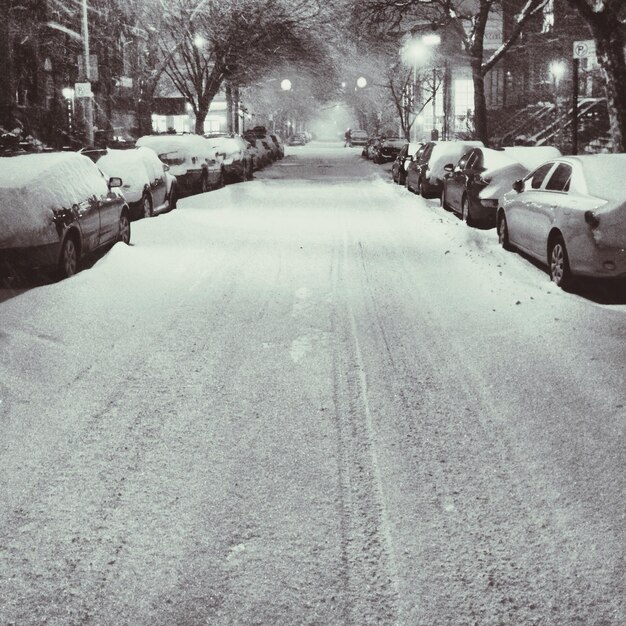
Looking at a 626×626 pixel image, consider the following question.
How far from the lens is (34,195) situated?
35.8 feet

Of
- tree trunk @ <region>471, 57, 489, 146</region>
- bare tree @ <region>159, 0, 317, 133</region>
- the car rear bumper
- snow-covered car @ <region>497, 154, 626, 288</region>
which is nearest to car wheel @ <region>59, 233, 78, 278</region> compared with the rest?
the car rear bumper

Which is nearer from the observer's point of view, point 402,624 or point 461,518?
point 402,624

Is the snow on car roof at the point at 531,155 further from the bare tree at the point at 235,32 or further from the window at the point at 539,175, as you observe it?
the bare tree at the point at 235,32

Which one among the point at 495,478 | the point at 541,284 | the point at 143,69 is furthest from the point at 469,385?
the point at 143,69

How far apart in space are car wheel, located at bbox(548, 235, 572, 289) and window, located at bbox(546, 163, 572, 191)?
2.42 ft

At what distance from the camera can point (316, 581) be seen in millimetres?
3768

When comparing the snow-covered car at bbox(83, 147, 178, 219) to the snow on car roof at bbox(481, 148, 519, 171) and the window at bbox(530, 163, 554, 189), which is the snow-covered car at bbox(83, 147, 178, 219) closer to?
the snow on car roof at bbox(481, 148, 519, 171)

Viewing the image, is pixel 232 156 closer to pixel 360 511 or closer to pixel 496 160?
pixel 496 160

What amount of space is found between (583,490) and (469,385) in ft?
6.43

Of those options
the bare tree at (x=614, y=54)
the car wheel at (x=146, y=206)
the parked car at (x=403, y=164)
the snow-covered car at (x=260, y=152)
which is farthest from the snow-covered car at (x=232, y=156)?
the bare tree at (x=614, y=54)

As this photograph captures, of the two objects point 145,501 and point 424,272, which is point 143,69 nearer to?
point 424,272

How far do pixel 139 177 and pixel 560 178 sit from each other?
9.42 m

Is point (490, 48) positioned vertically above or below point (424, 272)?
above

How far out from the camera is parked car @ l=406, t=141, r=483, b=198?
23328 mm
